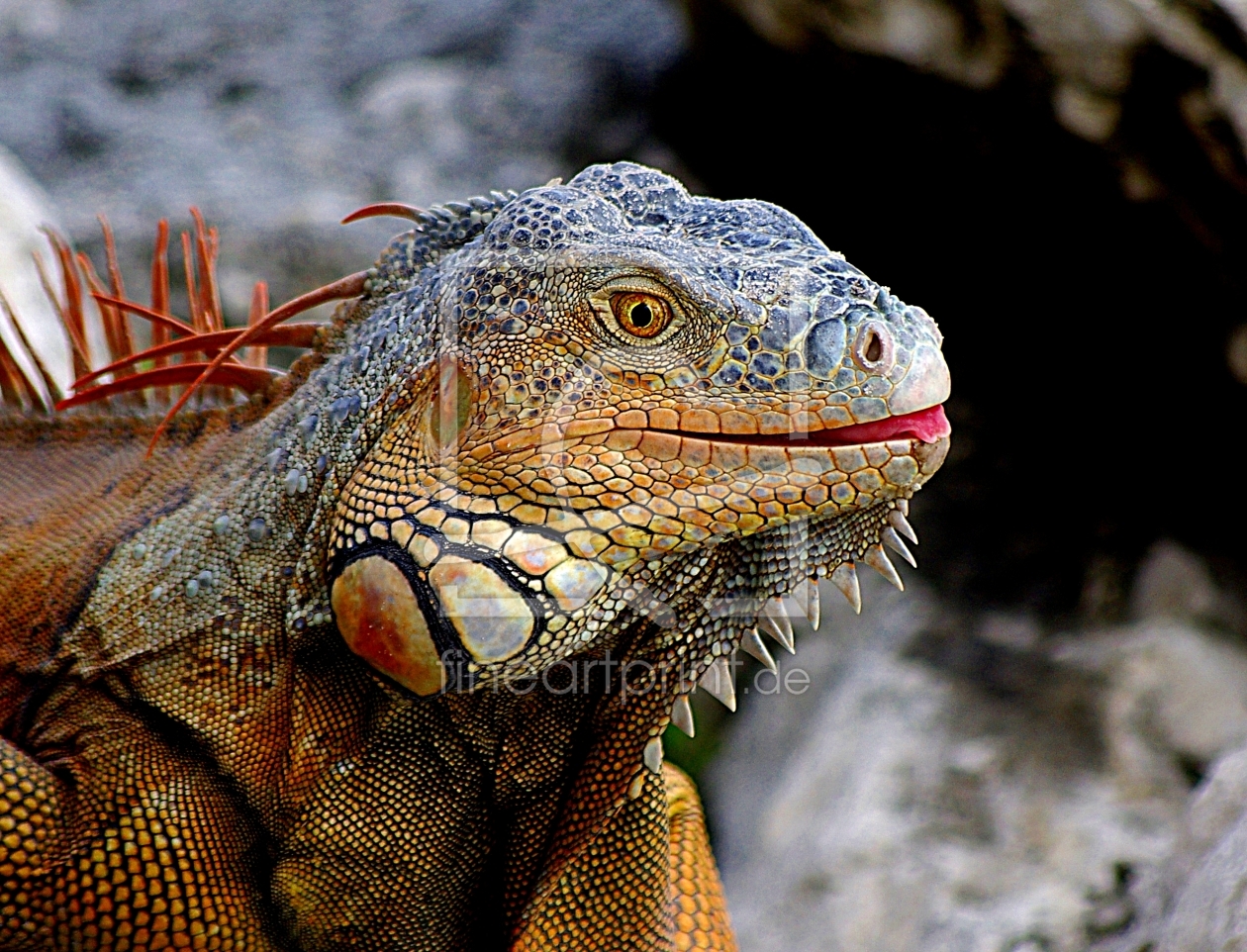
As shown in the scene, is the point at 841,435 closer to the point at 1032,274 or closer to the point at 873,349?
the point at 873,349

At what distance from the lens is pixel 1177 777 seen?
4309 millimetres

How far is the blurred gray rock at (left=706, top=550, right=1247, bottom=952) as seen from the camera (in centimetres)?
398

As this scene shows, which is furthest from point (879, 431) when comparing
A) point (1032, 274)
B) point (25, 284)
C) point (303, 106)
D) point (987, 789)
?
point (303, 106)

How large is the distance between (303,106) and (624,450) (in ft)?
19.9

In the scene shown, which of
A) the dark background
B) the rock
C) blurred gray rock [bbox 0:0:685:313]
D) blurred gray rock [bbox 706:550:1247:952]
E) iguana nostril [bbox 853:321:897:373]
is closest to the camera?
iguana nostril [bbox 853:321:897:373]

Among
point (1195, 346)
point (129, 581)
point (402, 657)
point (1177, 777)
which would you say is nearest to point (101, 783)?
point (129, 581)

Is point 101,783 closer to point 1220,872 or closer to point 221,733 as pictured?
point 221,733

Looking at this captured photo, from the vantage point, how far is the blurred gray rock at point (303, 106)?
643 centimetres

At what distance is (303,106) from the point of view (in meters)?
7.20

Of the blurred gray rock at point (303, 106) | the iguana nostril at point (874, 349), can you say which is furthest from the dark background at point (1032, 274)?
the iguana nostril at point (874, 349)

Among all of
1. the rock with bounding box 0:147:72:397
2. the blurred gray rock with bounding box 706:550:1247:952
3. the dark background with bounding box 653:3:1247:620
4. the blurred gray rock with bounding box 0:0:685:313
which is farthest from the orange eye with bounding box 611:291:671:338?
the blurred gray rock with bounding box 0:0:685:313

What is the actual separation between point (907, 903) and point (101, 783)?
2937 millimetres

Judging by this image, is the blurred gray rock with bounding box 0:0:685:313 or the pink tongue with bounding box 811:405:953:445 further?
the blurred gray rock with bounding box 0:0:685:313

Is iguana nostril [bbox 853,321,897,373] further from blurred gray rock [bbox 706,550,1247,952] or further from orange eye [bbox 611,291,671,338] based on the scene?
blurred gray rock [bbox 706,550,1247,952]
